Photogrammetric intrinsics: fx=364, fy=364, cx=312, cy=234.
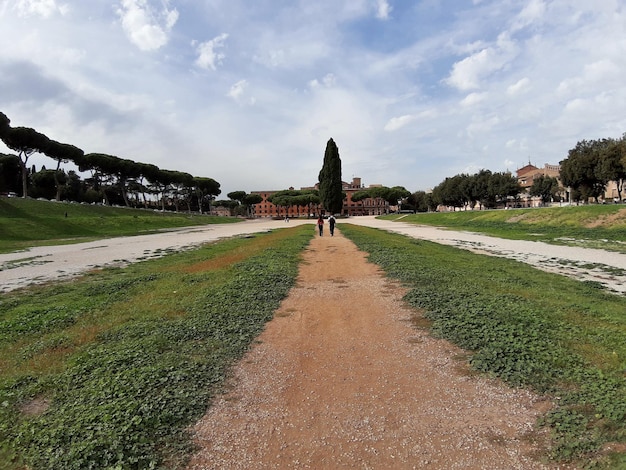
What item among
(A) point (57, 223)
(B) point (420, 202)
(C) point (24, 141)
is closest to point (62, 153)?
(C) point (24, 141)

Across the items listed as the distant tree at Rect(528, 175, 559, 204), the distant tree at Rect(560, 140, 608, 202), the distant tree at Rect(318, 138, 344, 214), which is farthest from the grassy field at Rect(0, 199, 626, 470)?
the distant tree at Rect(528, 175, 559, 204)

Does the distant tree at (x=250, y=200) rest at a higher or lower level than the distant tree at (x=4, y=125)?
lower

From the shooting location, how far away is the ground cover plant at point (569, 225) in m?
30.2

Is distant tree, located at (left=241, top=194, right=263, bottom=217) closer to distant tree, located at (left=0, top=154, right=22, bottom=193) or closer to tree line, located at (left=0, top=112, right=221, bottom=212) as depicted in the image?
tree line, located at (left=0, top=112, right=221, bottom=212)

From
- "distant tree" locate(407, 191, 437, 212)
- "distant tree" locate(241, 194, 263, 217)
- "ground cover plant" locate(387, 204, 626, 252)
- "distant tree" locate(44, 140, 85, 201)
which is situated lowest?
"ground cover plant" locate(387, 204, 626, 252)

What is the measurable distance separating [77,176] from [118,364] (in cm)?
11420

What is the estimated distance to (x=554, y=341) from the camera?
6047 mm

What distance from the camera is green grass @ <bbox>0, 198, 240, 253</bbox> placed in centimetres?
3641

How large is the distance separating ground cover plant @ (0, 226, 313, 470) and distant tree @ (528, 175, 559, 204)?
9744 centimetres

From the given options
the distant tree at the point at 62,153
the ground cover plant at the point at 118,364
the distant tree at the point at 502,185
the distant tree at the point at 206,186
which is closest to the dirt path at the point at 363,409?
the ground cover plant at the point at 118,364

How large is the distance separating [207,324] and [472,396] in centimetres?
515

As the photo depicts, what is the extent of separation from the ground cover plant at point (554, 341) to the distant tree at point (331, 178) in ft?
196

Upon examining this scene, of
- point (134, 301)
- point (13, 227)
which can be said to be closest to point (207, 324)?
point (134, 301)

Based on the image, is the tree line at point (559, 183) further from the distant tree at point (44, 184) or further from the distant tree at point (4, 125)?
the distant tree at point (44, 184)
